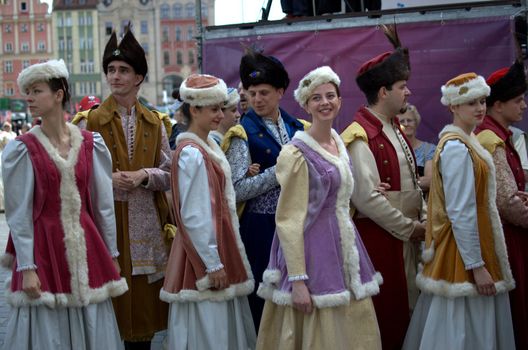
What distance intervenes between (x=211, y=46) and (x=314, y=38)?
1077mm

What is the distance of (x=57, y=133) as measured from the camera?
403 centimetres

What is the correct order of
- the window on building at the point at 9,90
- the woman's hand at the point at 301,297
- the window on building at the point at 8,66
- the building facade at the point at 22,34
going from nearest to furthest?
1. the woman's hand at the point at 301,297
2. the window on building at the point at 9,90
3. the window on building at the point at 8,66
4. the building facade at the point at 22,34

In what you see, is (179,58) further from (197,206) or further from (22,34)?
(197,206)

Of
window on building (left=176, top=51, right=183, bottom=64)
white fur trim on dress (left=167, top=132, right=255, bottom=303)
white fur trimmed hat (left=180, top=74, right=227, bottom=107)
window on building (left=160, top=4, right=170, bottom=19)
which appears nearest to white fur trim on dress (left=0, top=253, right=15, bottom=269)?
white fur trim on dress (left=167, top=132, right=255, bottom=303)

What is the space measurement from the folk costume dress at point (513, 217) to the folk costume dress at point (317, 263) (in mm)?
1071

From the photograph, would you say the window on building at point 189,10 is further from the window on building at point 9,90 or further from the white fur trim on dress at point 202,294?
the white fur trim on dress at point 202,294

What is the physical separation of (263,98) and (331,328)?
161 cm

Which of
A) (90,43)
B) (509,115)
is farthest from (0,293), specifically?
(90,43)

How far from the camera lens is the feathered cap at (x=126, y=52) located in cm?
475

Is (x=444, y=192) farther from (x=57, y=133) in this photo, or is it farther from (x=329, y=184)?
(x=57, y=133)

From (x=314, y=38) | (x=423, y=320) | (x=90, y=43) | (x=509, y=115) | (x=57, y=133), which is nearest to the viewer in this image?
(x=57, y=133)

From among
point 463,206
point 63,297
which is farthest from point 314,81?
point 63,297

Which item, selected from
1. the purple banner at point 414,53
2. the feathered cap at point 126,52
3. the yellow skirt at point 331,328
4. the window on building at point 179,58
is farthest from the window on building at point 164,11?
the yellow skirt at point 331,328

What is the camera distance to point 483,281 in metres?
4.08
